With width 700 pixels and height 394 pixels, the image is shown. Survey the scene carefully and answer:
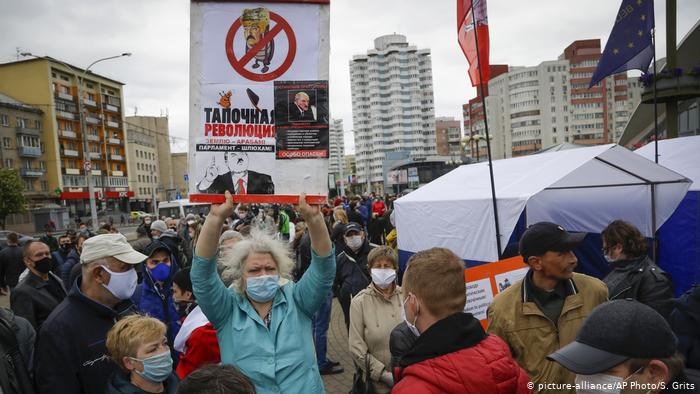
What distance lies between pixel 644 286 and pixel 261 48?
11.0ft

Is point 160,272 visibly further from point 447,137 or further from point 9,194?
point 447,137

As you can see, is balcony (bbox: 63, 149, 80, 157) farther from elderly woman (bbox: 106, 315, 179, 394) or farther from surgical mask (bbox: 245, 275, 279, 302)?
surgical mask (bbox: 245, 275, 279, 302)

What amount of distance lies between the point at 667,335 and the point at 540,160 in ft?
19.8

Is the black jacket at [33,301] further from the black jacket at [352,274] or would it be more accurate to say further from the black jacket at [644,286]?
the black jacket at [644,286]

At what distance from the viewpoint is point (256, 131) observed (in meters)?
2.29

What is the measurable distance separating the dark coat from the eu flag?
20.5ft

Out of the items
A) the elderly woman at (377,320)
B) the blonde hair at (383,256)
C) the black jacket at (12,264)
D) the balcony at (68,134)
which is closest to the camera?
the elderly woman at (377,320)

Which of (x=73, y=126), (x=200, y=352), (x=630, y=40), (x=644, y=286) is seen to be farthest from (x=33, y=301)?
(x=73, y=126)

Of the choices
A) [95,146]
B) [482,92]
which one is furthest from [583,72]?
[482,92]

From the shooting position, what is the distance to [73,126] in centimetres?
6294

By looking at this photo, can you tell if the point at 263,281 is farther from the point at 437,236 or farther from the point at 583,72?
the point at 583,72

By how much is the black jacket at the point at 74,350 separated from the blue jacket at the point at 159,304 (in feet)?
5.70

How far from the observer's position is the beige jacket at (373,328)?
3.55 meters

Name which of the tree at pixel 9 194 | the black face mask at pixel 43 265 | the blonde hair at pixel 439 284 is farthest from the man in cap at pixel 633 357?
the tree at pixel 9 194
